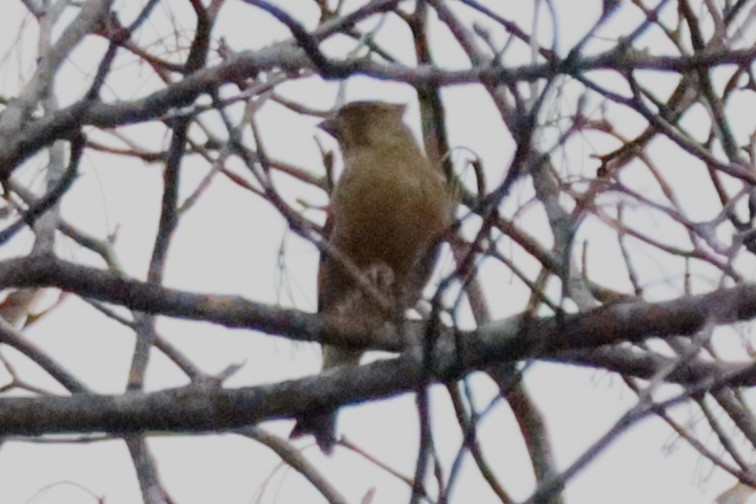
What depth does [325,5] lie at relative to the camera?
365cm

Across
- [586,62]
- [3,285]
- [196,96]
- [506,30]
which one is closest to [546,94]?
[586,62]

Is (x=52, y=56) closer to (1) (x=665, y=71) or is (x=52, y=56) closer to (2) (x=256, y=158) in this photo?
(2) (x=256, y=158)

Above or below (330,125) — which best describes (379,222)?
below

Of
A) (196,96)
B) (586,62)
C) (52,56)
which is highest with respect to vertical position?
(52,56)

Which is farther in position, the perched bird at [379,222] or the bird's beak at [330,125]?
the bird's beak at [330,125]

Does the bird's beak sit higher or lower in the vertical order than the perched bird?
higher

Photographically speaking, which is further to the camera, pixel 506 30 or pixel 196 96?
pixel 506 30

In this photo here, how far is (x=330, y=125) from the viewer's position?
425 centimetres

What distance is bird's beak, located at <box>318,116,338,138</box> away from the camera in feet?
13.8

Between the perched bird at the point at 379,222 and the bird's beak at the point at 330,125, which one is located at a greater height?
the bird's beak at the point at 330,125

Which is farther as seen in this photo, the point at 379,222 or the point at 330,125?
the point at 330,125

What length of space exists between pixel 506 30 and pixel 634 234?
2.15 feet

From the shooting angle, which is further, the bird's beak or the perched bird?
the bird's beak

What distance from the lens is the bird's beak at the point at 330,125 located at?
4.21 meters
